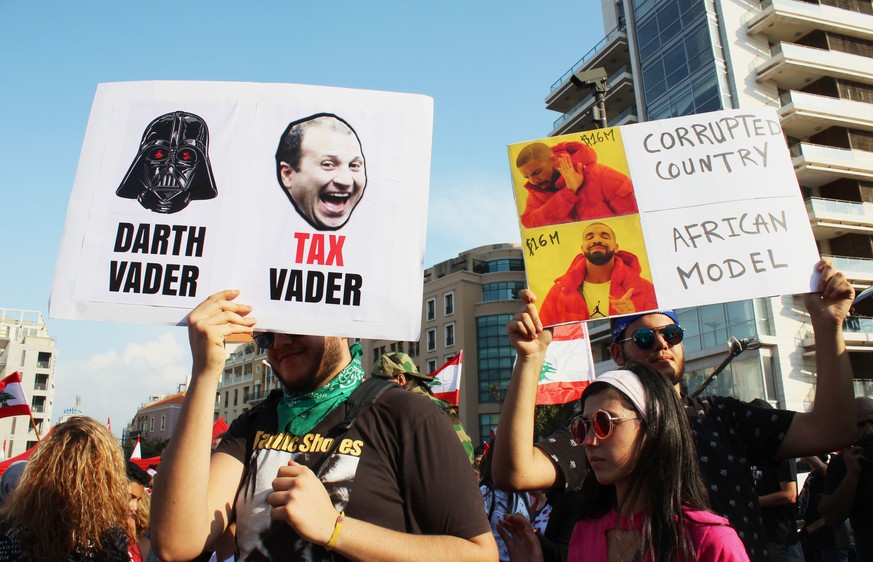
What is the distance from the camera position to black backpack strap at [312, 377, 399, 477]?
184 centimetres

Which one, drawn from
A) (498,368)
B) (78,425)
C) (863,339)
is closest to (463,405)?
(498,368)

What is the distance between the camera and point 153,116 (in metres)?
2.40

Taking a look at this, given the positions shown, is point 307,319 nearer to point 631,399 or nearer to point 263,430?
point 263,430

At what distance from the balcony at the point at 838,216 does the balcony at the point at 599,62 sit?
12.9m

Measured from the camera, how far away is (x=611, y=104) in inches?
1506

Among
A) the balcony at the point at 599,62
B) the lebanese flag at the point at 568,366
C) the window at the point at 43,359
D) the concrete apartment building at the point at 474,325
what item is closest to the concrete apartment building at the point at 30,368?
the window at the point at 43,359

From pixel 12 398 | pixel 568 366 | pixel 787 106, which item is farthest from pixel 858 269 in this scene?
pixel 12 398

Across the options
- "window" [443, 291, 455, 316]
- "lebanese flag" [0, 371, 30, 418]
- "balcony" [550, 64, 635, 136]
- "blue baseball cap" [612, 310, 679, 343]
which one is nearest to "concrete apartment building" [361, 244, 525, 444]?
"window" [443, 291, 455, 316]

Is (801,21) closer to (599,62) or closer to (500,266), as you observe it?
(599,62)

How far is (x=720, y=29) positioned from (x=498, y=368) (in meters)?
33.8

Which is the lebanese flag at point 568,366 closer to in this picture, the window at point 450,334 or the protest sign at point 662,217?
the protest sign at point 662,217

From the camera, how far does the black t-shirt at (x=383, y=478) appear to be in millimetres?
1772

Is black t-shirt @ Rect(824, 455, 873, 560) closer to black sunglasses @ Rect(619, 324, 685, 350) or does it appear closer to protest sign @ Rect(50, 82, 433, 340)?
black sunglasses @ Rect(619, 324, 685, 350)

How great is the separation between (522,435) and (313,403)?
813 millimetres
